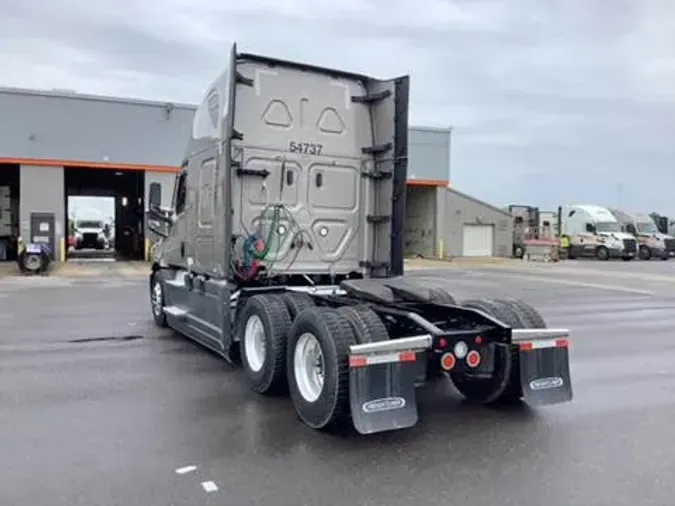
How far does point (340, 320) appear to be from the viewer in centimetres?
534

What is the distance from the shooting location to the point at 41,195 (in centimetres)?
2873

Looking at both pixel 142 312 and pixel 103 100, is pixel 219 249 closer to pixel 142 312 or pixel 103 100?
pixel 142 312

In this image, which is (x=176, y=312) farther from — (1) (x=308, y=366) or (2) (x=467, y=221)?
(2) (x=467, y=221)

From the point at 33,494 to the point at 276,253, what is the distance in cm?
432

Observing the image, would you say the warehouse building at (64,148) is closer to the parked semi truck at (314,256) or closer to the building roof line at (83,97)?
the building roof line at (83,97)

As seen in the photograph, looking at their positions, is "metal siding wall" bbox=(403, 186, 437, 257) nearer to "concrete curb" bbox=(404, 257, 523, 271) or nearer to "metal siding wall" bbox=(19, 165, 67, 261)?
"concrete curb" bbox=(404, 257, 523, 271)

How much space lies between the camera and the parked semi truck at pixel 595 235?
134 ft

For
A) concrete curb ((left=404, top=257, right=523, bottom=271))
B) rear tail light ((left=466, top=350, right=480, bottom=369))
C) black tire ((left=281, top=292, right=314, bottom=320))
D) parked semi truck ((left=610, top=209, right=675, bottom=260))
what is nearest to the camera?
rear tail light ((left=466, top=350, right=480, bottom=369))

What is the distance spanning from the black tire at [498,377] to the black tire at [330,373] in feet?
3.53

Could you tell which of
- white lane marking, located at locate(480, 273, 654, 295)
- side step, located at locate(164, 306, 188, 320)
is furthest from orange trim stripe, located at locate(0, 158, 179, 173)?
side step, located at locate(164, 306, 188, 320)

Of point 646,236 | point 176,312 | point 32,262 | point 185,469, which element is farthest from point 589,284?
point 646,236

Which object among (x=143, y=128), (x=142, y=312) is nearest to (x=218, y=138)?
(x=142, y=312)

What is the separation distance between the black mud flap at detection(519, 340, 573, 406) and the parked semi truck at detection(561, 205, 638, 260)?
3810cm

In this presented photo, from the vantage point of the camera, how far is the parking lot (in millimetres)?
4102
